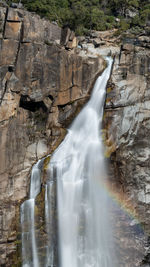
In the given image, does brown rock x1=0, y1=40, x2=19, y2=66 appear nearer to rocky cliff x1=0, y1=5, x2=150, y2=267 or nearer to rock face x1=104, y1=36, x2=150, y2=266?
rocky cliff x1=0, y1=5, x2=150, y2=267

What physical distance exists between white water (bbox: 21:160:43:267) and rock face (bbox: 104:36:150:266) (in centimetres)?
555

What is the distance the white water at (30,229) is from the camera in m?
18.0

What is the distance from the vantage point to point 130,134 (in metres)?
19.1

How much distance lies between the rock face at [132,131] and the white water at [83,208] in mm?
1250

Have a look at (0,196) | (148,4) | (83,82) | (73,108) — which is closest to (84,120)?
(73,108)

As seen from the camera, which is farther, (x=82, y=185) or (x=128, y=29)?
(x=128, y=29)

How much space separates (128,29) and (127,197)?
91.0ft

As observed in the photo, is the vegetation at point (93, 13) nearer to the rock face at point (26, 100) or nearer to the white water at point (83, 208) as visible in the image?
the rock face at point (26, 100)

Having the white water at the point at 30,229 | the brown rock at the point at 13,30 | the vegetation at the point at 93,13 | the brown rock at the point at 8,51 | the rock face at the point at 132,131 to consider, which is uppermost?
the vegetation at the point at 93,13

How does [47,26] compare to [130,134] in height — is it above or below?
above

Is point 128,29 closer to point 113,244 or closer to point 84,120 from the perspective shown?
point 84,120

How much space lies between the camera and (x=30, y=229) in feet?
59.9

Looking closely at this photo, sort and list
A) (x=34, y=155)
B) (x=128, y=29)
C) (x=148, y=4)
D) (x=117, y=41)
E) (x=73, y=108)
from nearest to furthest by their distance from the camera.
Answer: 1. (x=34, y=155)
2. (x=73, y=108)
3. (x=117, y=41)
4. (x=128, y=29)
5. (x=148, y=4)

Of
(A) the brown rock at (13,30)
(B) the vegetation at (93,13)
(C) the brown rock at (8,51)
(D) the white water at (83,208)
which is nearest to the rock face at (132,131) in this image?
(D) the white water at (83,208)
